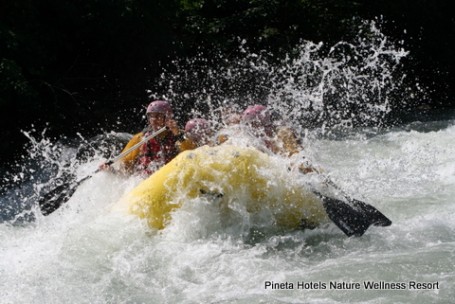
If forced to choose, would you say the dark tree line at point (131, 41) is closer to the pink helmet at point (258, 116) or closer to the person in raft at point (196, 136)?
the person in raft at point (196, 136)

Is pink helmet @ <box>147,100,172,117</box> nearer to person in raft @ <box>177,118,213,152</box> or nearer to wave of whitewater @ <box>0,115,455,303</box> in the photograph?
person in raft @ <box>177,118,213,152</box>

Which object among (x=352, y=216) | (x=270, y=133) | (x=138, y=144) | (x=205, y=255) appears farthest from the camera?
(x=138, y=144)

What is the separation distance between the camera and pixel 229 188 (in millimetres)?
5125

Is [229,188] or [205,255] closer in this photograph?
[205,255]

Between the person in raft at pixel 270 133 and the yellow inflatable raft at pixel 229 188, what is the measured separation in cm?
42

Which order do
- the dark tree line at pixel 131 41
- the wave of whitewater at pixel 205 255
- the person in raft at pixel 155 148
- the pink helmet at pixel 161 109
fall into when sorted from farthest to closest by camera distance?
the dark tree line at pixel 131 41 → the pink helmet at pixel 161 109 → the person in raft at pixel 155 148 → the wave of whitewater at pixel 205 255

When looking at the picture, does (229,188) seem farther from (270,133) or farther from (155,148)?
(155,148)

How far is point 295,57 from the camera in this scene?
1335 centimetres

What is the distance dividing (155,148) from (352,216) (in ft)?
7.41

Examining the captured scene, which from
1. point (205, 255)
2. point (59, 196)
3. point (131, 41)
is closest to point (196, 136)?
point (205, 255)

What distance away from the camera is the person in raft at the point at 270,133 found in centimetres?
575

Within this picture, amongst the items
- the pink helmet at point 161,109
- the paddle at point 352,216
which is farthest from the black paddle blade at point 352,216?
the pink helmet at point 161,109

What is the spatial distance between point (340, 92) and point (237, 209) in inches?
346

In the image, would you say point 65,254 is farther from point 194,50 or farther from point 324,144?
point 194,50
